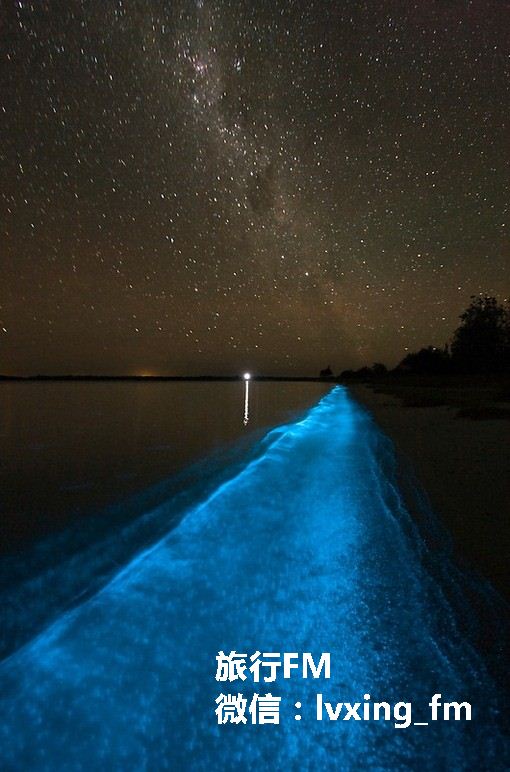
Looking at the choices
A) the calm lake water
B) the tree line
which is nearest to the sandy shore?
the calm lake water

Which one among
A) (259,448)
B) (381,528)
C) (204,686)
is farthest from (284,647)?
(259,448)

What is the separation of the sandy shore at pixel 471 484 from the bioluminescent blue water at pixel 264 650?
0.34 meters

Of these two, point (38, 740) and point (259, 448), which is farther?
point (259, 448)

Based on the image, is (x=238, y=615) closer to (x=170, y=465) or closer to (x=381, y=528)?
(x=381, y=528)

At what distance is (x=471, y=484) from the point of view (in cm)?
849

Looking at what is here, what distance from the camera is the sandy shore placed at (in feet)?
17.2

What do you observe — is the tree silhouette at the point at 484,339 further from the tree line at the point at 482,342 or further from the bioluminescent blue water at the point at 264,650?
the bioluminescent blue water at the point at 264,650

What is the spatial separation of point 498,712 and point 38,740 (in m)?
2.40

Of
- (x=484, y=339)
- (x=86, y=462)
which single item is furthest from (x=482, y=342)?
(x=86, y=462)

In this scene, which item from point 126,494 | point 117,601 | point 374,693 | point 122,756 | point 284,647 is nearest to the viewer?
point 122,756

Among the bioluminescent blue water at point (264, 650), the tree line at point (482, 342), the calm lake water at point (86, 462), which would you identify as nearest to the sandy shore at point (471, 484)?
the bioluminescent blue water at point (264, 650)

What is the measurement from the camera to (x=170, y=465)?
511 inches

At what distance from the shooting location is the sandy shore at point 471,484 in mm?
5242

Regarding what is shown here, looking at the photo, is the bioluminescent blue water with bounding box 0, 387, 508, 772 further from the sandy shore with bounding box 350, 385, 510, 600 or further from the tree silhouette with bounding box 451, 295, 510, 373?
the tree silhouette with bounding box 451, 295, 510, 373
